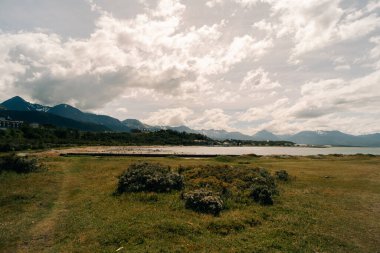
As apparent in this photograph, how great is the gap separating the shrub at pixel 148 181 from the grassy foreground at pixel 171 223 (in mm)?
1746

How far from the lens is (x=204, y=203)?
1038 inches

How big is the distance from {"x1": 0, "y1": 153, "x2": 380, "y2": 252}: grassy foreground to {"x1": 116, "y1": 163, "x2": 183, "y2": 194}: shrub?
5.73 feet

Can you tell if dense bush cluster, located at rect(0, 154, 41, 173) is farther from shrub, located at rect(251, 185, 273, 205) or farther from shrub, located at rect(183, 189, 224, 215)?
shrub, located at rect(251, 185, 273, 205)

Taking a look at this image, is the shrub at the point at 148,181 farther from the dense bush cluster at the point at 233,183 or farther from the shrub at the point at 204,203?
the shrub at the point at 204,203

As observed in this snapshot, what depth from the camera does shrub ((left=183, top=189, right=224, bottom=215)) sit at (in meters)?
25.7

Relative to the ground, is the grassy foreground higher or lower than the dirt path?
higher

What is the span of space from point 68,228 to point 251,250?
13322 millimetres

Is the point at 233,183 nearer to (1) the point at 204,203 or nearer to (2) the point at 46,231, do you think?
(1) the point at 204,203

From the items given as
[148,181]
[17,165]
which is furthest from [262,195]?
[17,165]

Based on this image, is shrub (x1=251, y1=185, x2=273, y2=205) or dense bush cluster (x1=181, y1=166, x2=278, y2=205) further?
dense bush cluster (x1=181, y1=166, x2=278, y2=205)

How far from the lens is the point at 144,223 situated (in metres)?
22.1

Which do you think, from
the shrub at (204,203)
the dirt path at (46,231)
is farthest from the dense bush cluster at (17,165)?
the shrub at (204,203)

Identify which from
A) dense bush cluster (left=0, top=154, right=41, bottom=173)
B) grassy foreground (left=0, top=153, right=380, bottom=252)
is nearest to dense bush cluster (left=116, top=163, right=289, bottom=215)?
grassy foreground (left=0, top=153, right=380, bottom=252)

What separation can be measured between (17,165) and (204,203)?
35775 mm
